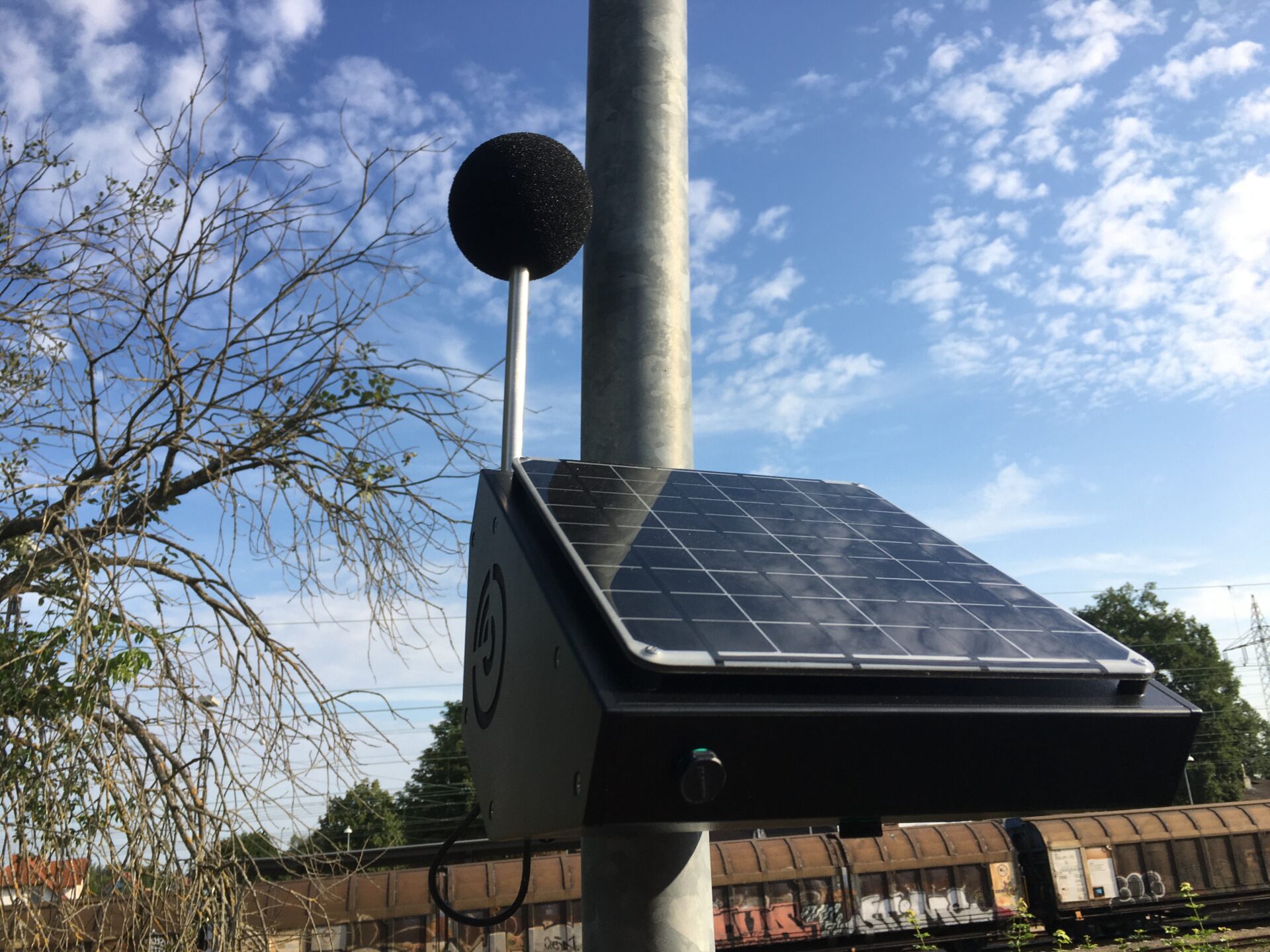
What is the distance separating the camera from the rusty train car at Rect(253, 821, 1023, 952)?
1253cm

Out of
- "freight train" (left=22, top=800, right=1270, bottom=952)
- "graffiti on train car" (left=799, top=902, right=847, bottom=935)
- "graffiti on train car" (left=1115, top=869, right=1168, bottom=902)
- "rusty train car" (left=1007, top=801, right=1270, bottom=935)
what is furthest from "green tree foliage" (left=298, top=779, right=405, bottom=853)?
"graffiti on train car" (left=1115, top=869, right=1168, bottom=902)

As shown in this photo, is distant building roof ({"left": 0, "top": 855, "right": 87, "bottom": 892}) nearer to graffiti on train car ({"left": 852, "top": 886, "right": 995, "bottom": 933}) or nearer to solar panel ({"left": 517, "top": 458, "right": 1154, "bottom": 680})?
solar panel ({"left": 517, "top": 458, "right": 1154, "bottom": 680})

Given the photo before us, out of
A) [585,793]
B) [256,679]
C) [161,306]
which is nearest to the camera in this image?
[585,793]

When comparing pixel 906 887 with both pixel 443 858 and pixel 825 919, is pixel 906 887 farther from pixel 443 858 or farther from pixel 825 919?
pixel 443 858

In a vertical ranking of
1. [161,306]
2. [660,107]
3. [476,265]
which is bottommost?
[476,265]

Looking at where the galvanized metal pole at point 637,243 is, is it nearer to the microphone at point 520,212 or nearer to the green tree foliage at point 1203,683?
the microphone at point 520,212

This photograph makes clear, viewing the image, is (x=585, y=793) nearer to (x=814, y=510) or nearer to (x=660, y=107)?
(x=814, y=510)

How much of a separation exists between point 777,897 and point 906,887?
227 cm

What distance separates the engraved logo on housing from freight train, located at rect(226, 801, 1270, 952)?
11515 millimetres

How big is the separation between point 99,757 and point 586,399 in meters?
3.19

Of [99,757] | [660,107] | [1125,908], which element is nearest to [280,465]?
[99,757]

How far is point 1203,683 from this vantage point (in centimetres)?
4403

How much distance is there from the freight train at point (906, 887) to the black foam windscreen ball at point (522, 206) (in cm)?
1150

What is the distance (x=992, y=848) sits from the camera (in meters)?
15.6
